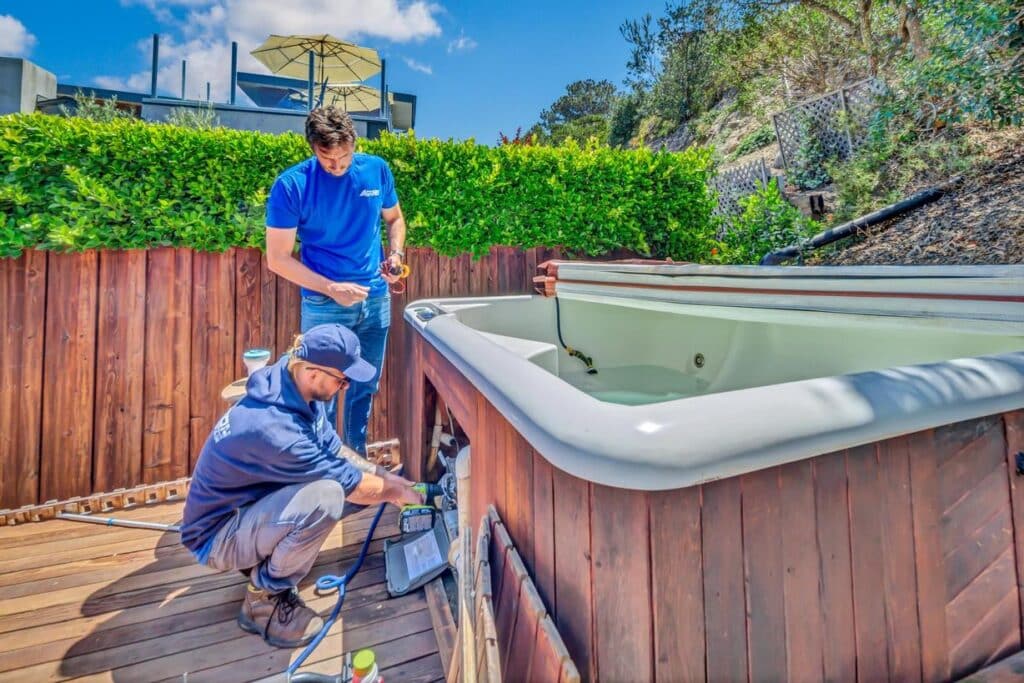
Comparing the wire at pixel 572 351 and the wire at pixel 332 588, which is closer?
the wire at pixel 332 588

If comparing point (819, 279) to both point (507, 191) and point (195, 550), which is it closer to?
point (507, 191)

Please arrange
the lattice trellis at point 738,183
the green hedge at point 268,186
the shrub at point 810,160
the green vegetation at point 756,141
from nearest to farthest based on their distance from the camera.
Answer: the green hedge at point 268,186 → the shrub at point 810,160 → the lattice trellis at point 738,183 → the green vegetation at point 756,141

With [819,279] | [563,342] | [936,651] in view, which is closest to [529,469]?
[936,651]

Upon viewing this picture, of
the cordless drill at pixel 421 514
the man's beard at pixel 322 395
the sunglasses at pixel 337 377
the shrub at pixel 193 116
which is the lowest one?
the cordless drill at pixel 421 514

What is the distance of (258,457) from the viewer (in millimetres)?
1473

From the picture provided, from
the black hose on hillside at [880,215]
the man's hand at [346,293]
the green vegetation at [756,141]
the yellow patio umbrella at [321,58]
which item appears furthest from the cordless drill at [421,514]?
the green vegetation at [756,141]

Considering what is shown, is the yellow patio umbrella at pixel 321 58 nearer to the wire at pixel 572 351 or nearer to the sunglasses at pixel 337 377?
the wire at pixel 572 351

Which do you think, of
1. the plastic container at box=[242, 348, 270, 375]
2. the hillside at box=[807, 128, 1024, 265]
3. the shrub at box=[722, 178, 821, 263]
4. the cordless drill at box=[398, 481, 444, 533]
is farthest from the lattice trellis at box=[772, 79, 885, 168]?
the plastic container at box=[242, 348, 270, 375]

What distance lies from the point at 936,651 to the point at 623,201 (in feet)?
10.5

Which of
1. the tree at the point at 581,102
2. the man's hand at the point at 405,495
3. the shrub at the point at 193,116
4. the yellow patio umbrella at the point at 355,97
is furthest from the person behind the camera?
the tree at the point at 581,102

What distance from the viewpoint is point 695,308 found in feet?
7.39

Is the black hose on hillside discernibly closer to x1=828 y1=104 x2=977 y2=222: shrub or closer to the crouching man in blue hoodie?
x1=828 y1=104 x2=977 y2=222: shrub

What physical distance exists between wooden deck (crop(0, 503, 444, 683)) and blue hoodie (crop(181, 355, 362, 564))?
0.89ft

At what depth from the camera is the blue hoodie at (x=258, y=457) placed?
4.79 feet
